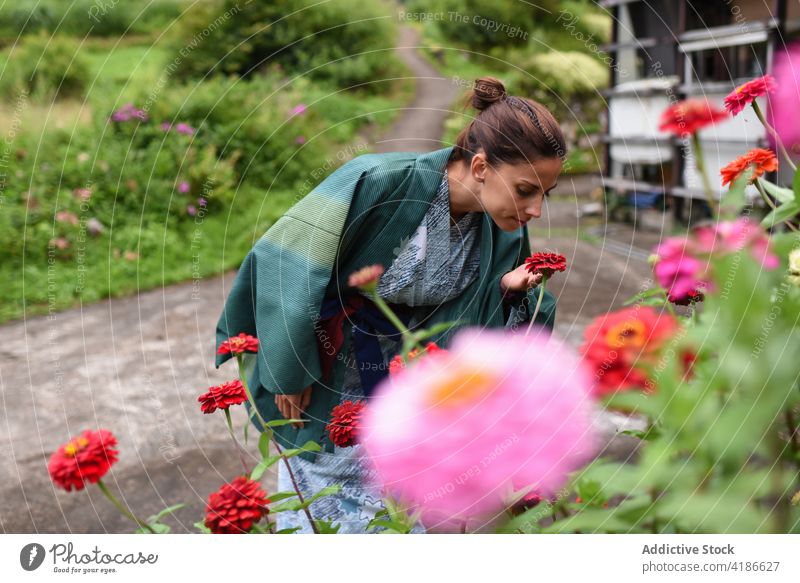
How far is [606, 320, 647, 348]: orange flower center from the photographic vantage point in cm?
30

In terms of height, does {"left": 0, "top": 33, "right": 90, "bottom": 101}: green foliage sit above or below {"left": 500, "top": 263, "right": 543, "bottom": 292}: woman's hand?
above

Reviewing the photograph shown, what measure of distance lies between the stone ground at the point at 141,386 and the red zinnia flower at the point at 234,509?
60cm

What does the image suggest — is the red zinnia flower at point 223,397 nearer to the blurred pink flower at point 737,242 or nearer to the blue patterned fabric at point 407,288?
the blue patterned fabric at point 407,288

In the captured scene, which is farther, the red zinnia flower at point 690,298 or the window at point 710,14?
the window at point 710,14

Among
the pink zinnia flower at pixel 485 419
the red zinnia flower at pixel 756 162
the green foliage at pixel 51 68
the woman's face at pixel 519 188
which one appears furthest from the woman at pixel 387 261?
the green foliage at pixel 51 68

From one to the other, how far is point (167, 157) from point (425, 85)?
95 centimetres

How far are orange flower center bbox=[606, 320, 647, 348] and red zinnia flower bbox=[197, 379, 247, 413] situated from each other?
1.20 ft

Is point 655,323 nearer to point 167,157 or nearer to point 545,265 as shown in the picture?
point 545,265

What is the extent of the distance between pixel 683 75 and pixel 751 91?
1728 millimetres

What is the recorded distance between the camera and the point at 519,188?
749 millimetres

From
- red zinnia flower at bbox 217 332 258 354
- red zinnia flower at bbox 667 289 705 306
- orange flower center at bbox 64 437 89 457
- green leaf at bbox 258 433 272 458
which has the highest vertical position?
red zinnia flower at bbox 667 289 705 306

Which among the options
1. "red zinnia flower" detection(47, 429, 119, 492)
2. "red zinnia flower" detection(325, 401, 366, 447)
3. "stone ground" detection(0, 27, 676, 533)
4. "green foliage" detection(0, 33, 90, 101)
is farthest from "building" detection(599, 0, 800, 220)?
"green foliage" detection(0, 33, 90, 101)

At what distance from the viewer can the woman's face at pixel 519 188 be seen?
0.74 metres

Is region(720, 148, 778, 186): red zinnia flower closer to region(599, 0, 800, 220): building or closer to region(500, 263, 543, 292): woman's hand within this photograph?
region(599, 0, 800, 220): building
